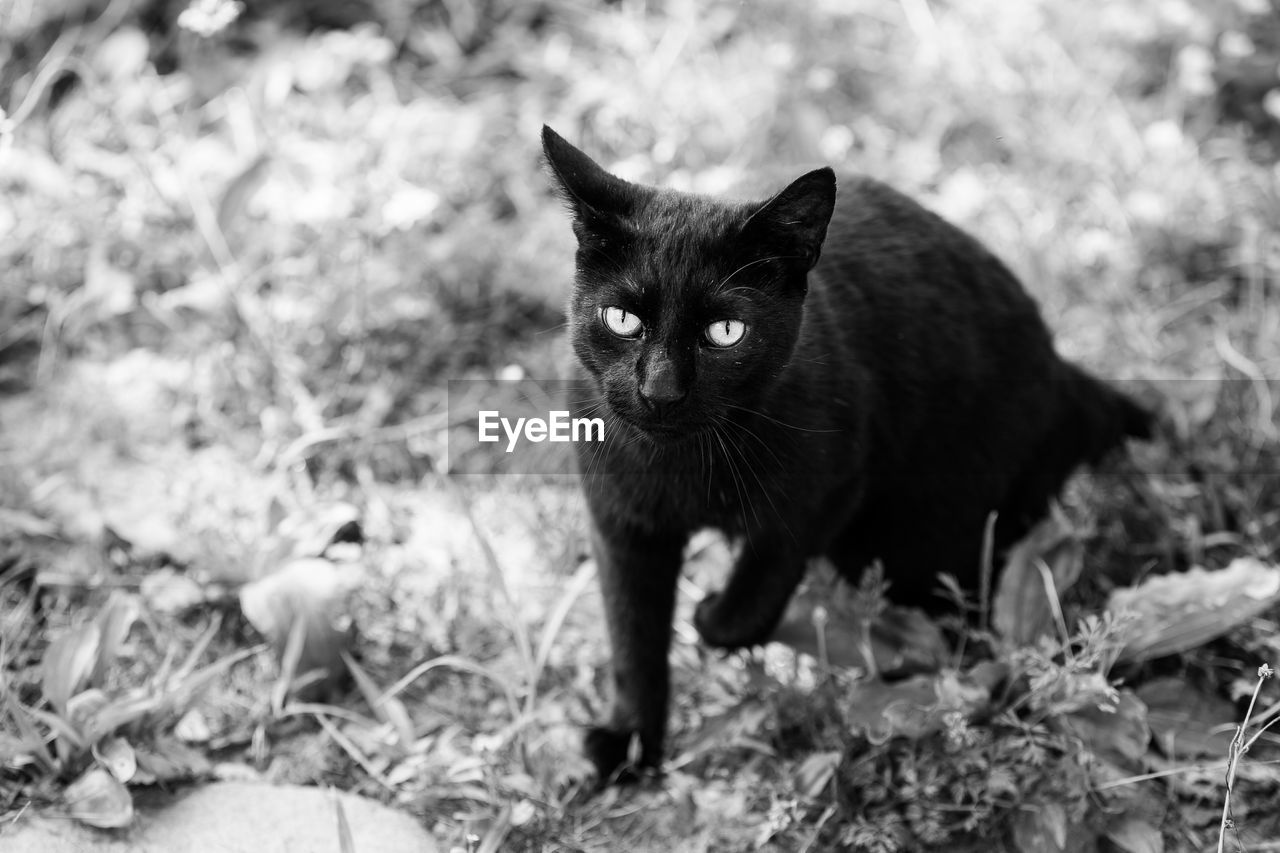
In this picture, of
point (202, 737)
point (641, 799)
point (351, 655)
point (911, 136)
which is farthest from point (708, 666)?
point (911, 136)

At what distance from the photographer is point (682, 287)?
185 centimetres

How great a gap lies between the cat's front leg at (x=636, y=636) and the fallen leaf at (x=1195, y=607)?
94cm

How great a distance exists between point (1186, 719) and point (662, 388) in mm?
1377

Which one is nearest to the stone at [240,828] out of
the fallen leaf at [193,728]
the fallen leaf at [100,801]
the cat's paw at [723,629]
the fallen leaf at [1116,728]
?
the fallen leaf at [100,801]

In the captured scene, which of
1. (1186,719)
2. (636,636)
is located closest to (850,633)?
(636,636)

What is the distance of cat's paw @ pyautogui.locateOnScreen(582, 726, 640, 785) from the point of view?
2363 millimetres

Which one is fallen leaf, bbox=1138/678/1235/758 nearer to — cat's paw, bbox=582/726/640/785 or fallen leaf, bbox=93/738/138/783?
cat's paw, bbox=582/726/640/785

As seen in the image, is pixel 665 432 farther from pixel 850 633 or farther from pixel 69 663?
pixel 69 663

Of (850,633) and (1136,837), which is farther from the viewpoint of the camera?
(850,633)

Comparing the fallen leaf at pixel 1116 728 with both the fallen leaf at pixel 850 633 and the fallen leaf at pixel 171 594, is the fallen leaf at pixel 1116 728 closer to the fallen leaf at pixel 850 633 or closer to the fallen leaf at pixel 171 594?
the fallen leaf at pixel 850 633

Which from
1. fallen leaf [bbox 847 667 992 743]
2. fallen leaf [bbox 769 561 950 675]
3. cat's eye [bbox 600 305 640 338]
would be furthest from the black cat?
fallen leaf [bbox 847 667 992 743]

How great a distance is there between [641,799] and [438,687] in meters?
0.57

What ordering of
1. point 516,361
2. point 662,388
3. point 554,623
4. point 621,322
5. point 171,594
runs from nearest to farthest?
point 662,388 → point 621,322 → point 554,623 → point 171,594 → point 516,361

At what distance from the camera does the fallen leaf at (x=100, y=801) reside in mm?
2109
